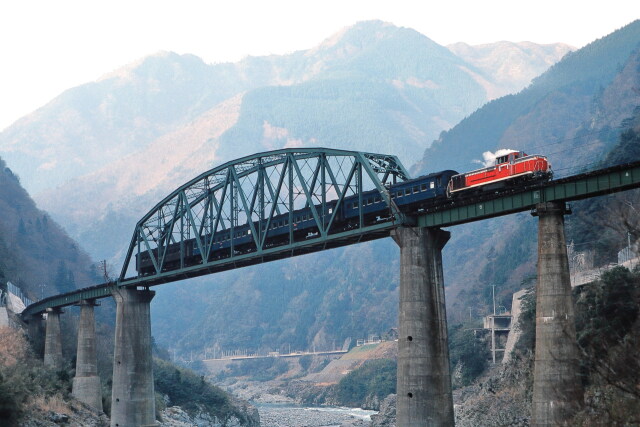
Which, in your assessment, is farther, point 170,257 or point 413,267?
point 170,257

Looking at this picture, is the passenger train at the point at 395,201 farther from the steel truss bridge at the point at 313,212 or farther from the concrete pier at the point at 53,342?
the concrete pier at the point at 53,342

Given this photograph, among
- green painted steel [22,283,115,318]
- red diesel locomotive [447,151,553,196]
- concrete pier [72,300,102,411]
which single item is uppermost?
green painted steel [22,283,115,318]

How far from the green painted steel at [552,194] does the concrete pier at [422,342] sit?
→ 270 cm

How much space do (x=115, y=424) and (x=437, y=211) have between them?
174 ft

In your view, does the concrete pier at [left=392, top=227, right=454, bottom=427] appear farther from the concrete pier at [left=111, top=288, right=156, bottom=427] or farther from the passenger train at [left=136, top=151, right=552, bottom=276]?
the concrete pier at [left=111, top=288, right=156, bottom=427]

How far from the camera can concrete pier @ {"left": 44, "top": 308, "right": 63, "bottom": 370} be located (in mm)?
124500

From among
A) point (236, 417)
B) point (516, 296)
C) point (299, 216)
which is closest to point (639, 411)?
point (299, 216)

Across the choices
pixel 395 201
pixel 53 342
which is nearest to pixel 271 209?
pixel 395 201

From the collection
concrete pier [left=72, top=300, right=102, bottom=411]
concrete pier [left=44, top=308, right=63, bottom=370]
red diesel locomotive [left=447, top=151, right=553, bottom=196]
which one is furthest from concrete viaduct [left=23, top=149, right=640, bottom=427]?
concrete pier [left=44, top=308, right=63, bottom=370]

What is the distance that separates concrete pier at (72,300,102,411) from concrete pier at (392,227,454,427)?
60.9m

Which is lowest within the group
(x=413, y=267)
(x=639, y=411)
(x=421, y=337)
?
(x=639, y=411)

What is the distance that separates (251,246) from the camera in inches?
3529

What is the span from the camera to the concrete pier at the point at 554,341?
4991cm

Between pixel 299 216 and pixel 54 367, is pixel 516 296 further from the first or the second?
pixel 54 367
